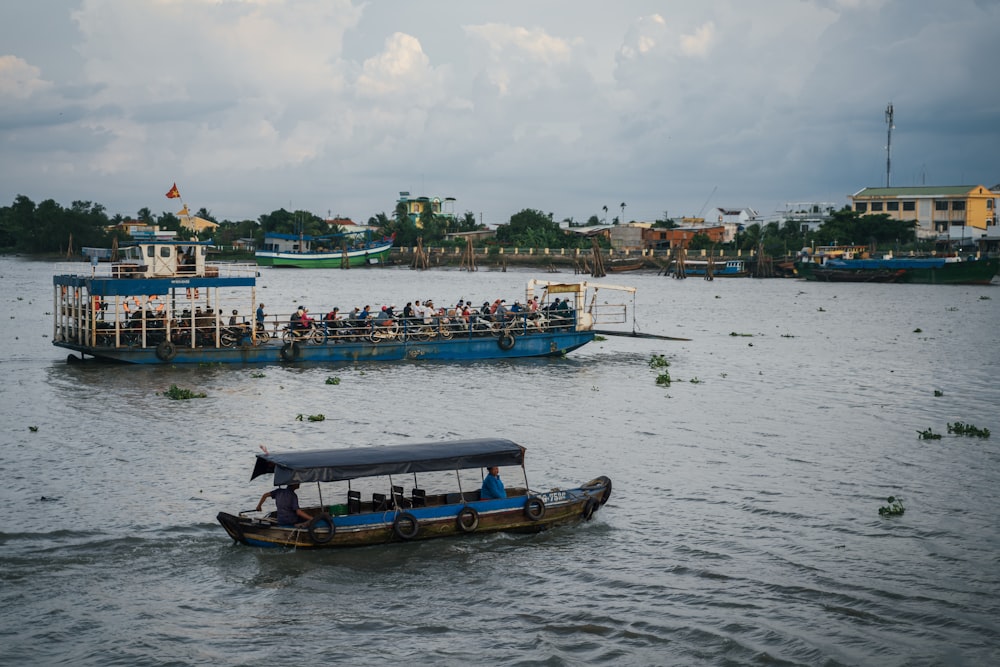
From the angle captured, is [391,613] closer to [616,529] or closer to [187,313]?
[616,529]

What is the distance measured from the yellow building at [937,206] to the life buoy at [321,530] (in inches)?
5363

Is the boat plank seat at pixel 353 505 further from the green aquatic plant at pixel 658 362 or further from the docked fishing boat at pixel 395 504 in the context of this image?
the green aquatic plant at pixel 658 362

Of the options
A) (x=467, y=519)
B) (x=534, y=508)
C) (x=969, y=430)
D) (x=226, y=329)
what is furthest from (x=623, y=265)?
(x=467, y=519)

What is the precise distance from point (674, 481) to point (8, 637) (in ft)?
47.1

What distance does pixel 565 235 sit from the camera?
171 meters

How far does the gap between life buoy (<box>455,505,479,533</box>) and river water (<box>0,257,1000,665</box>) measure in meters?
0.38

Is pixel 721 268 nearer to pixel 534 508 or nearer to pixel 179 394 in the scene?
pixel 179 394

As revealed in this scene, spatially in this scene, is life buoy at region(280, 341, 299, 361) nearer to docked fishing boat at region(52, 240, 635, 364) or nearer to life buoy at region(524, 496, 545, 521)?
docked fishing boat at region(52, 240, 635, 364)

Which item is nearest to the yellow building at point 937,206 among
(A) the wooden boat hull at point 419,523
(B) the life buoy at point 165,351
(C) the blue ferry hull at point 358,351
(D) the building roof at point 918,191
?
(D) the building roof at point 918,191

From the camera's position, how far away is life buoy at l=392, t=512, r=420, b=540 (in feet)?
57.0

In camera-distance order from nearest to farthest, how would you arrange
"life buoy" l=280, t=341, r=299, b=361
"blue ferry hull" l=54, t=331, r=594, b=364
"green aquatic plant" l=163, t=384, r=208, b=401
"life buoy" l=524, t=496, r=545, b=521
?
"life buoy" l=524, t=496, r=545, b=521, "green aquatic plant" l=163, t=384, r=208, b=401, "blue ferry hull" l=54, t=331, r=594, b=364, "life buoy" l=280, t=341, r=299, b=361

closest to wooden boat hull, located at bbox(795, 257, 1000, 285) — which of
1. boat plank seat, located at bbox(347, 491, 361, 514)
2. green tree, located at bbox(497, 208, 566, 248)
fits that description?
green tree, located at bbox(497, 208, 566, 248)

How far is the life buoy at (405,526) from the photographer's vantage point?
17375 millimetres

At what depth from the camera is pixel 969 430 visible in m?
27.9
